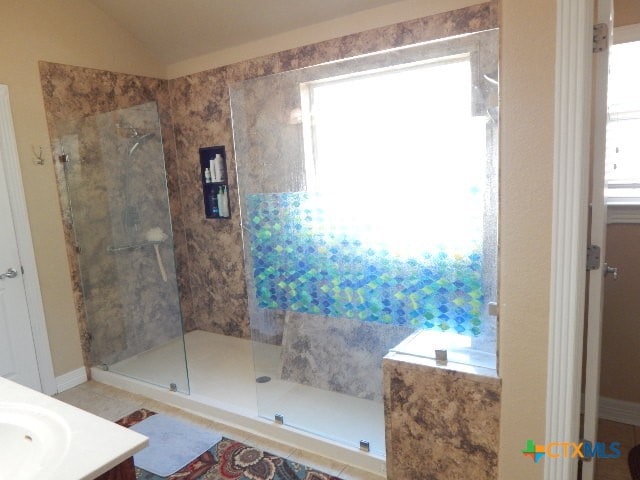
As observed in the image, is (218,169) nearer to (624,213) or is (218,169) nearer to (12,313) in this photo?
(12,313)

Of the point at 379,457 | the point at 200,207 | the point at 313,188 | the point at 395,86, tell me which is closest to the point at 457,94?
the point at 395,86

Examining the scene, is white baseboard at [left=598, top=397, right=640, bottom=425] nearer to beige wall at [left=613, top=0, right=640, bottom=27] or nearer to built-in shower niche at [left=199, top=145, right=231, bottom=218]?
beige wall at [left=613, top=0, right=640, bottom=27]

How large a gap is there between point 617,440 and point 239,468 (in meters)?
2.00

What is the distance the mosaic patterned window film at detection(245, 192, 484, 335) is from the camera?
78.5 inches

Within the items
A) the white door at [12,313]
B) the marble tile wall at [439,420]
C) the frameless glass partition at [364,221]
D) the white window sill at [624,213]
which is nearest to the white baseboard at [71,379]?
the white door at [12,313]

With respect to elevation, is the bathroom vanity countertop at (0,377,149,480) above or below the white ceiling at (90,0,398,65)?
below

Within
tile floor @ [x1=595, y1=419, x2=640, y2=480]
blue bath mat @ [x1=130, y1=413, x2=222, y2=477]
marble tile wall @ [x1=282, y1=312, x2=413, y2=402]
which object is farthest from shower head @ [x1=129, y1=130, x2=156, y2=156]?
tile floor @ [x1=595, y1=419, x2=640, y2=480]

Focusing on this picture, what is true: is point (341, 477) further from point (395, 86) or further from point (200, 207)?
point (200, 207)

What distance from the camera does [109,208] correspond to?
11.0ft

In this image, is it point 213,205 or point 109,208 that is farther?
point 213,205

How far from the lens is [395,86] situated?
2.15 meters

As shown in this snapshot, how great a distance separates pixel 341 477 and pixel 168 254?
6.65 feet

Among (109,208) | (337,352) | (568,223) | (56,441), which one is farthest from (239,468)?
(109,208)

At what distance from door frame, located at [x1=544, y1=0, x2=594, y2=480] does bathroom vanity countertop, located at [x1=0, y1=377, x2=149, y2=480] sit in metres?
1.30
